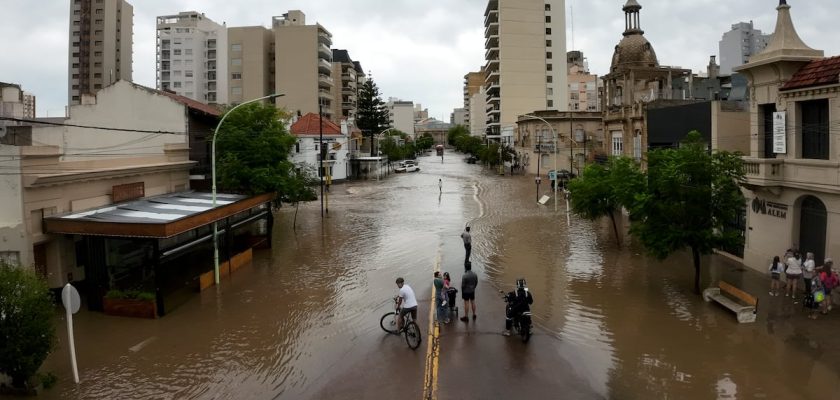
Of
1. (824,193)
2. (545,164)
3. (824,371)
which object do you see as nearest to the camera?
(824,371)

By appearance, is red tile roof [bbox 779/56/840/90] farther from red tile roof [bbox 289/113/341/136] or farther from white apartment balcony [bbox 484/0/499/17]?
white apartment balcony [bbox 484/0/499/17]

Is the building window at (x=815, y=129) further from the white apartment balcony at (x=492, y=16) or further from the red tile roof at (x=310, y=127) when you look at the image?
the white apartment balcony at (x=492, y=16)

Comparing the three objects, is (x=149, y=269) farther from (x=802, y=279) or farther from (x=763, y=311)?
(x=802, y=279)

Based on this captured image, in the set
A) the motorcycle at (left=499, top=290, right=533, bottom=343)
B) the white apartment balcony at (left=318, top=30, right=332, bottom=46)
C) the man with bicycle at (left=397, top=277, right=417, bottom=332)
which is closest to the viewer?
the motorcycle at (left=499, top=290, right=533, bottom=343)

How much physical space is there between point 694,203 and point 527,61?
90615 mm

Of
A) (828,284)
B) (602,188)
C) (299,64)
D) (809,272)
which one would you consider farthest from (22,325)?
(299,64)

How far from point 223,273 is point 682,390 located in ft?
51.1

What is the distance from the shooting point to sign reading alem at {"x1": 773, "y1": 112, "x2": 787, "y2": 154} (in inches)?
749

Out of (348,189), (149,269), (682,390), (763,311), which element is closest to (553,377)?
(682,390)

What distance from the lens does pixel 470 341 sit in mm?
13492

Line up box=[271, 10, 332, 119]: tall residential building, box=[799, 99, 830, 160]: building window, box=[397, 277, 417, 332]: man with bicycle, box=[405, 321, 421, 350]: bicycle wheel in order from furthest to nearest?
box=[271, 10, 332, 119]: tall residential building
box=[799, 99, 830, 160]: building window
box=[397, 277, 417, 332]: man with bicycle
box=[405, 321, 421, 350]: bicycle wheel

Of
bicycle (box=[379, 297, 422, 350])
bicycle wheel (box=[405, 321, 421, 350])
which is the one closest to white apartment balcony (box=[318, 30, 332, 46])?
bicycle (box=[379, 297, 422, 350])

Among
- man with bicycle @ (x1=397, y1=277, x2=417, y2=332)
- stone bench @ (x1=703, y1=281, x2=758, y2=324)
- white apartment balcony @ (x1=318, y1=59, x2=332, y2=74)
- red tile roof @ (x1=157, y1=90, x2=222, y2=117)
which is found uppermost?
white apartment balcony @ (x1=318, y1=59, x2=332, y2=74)

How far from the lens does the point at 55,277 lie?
58.3ft
